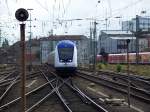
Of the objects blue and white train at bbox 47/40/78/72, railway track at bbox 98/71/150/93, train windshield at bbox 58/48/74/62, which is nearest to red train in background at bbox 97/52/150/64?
blue and white train at bbox 47/40/78/72

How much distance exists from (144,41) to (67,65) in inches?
3356

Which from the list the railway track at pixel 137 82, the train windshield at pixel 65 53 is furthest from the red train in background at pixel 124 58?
the railway track at pixel 137 82

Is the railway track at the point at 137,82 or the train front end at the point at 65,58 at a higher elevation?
the train front end at the point at 65,58

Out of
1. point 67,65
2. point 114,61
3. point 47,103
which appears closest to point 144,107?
point 47,103

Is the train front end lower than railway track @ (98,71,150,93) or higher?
higher

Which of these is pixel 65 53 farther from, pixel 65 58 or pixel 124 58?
pixel 124 58

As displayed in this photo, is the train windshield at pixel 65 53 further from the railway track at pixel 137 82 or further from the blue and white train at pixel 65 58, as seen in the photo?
the railway track at pixel 137 82

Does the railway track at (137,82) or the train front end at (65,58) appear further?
the train front end at (65,58)

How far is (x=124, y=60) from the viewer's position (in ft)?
275

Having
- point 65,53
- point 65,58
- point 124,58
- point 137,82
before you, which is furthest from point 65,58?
point 124,58

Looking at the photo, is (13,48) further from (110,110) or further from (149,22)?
(110,110)

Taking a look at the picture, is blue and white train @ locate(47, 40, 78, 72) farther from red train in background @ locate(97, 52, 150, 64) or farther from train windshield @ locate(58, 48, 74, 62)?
red train in background @ locate(97, 52, 150, 64)

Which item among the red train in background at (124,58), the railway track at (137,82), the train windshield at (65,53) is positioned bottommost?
the railway track at (137,82)

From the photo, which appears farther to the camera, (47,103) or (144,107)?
(47,103)
